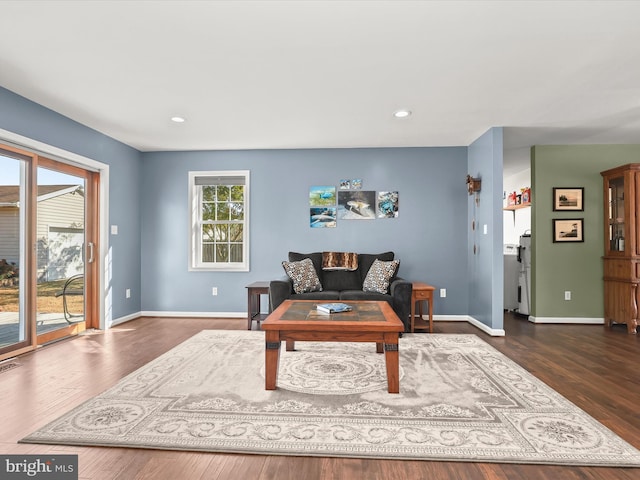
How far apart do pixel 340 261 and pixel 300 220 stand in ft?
3.05

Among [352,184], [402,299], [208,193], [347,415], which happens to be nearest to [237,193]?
[208,193]

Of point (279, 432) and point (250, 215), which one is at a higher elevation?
point (250, 215)

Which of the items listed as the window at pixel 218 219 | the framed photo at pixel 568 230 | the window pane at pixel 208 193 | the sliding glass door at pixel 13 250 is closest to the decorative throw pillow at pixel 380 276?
the window at pixel 218 219

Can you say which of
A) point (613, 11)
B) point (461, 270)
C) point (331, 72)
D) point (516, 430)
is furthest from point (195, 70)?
point (461, 270)

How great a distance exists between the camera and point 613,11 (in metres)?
2.25

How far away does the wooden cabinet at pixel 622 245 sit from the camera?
15.4ft

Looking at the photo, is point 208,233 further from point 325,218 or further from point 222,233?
point 325,218

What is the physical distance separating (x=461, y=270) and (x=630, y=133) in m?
2.73

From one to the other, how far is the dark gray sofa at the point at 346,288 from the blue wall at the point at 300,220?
405 mm

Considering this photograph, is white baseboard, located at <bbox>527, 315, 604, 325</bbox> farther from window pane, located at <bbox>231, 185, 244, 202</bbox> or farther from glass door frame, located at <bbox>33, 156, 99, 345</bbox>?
glass door frame, located at <bbox>33, 156, 99, 345</bbox>

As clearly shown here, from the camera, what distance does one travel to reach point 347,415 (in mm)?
2275

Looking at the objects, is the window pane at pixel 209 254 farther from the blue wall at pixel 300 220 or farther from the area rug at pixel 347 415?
the area rug at pixel 347 415

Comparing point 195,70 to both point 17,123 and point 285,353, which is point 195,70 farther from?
point 285,353

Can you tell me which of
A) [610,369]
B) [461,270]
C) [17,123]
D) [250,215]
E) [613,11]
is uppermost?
[613,11]
